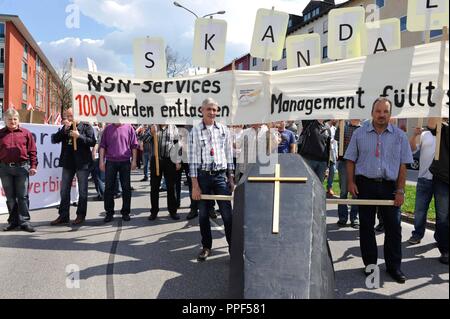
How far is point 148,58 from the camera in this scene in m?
6.20

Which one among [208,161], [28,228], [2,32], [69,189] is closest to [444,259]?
[208,161]

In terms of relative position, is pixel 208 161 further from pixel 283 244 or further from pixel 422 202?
pixel 422 202

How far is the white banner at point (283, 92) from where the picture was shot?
4.50 metres

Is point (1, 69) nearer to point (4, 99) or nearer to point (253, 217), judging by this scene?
point (4, 99)

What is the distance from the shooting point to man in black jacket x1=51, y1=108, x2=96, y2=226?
22.2ft

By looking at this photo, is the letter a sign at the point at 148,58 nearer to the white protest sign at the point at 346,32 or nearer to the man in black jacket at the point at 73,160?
the man in black jacket at the point at 73,160

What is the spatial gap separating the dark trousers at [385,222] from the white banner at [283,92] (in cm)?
87

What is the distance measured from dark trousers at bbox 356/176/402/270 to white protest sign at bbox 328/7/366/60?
1918 mm

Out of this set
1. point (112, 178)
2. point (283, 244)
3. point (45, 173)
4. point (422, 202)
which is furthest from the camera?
point (45, 173)

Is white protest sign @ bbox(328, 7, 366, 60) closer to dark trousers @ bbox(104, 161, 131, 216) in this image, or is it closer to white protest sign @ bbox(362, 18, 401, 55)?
white protest sign @ bbox(362, 18, 401, 55)

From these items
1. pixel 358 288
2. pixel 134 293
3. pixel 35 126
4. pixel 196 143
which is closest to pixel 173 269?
pixel 134 293

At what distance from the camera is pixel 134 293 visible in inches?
155

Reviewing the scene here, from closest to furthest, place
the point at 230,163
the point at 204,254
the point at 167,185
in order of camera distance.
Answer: the point at 204,254
the point at 230,163
the point at 167,185

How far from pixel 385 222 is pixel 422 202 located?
144cm
